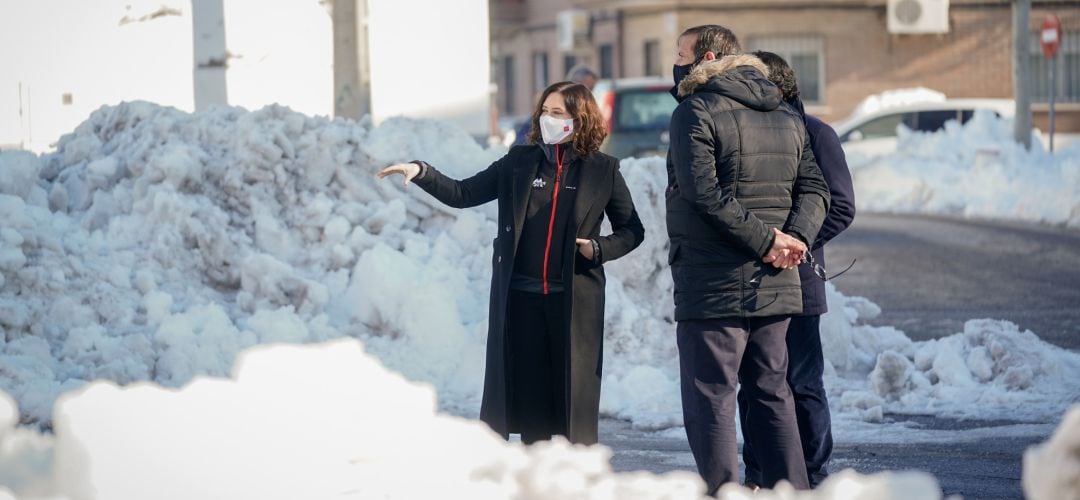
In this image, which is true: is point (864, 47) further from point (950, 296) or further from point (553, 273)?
point (553, 273)

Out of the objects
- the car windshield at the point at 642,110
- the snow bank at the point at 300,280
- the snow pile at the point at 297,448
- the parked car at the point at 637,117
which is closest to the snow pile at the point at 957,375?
the snow bank at the point at 300,280

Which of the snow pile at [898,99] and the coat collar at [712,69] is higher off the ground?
the coat collar at [712,69]

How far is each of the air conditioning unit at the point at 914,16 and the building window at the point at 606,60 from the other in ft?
22.8

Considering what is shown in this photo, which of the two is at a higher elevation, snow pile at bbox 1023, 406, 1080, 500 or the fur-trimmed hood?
the fur-trimmed hood

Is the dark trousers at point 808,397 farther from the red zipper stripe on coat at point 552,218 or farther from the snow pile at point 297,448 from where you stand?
the snow pile at point 297,448

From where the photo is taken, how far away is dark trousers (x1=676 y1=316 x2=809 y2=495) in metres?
5.43

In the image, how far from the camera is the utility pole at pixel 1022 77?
885 inches

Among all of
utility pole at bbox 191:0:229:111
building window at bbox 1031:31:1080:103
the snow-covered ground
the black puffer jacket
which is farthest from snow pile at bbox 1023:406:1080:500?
building window at bbox 1031:31:1080:103

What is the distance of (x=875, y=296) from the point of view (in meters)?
12.4

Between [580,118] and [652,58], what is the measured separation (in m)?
31.3

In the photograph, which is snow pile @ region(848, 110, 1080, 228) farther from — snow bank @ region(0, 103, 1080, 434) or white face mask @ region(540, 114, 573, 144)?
white face mask @ region(540, 114, 573, 144)

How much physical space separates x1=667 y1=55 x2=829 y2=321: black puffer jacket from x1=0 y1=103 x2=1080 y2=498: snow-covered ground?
2237 mm

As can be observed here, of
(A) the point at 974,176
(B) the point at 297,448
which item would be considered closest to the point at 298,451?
(B) the point at 297,448

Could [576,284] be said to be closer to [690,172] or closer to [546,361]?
[546,361]
